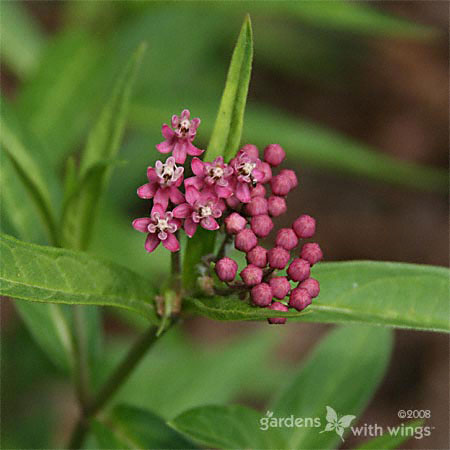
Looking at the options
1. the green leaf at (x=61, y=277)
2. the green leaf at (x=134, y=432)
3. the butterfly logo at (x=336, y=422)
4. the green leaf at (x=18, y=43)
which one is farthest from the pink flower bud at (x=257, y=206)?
the green leaf at (x=18, y=43)

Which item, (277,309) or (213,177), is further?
(213,177)

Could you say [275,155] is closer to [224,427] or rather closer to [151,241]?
[151,241]

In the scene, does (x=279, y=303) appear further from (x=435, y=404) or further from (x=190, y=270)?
(x=435, y=404)

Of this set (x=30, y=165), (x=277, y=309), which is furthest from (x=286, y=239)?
(x=30, y=165)

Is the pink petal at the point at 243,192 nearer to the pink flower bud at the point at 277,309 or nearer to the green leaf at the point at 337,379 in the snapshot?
the pink flower bud at the point at 277,309

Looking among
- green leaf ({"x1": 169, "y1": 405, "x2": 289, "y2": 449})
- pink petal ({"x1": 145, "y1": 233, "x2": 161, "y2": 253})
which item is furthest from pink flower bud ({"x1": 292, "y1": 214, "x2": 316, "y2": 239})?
green leaf ({"x1": 169, "y1": 405, "x2": 289, "y2": 449})

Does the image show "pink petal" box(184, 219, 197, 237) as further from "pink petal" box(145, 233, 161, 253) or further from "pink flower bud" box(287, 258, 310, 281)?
"pink flower bud" box(287, 258, 310, 281)
